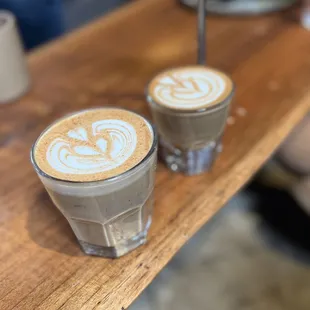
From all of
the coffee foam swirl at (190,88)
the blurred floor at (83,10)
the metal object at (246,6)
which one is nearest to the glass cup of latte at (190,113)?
the coffee foam swirl at (190,88)

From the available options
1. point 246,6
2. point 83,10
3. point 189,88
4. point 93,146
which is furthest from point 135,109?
point 83,10

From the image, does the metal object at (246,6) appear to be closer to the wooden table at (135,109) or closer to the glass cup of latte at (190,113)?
the wooden table at (135,109)

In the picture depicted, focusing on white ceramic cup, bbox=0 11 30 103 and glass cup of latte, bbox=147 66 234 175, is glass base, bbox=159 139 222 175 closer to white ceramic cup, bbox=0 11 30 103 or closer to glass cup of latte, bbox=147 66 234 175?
glass cup of latte, bbox=147 66 234 175

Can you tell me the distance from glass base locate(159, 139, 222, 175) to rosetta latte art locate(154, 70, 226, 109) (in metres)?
0.07

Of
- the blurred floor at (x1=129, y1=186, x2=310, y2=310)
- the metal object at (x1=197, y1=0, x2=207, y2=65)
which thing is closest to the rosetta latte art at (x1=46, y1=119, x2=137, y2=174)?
the metal object at (x1=197, y1=0, x2=207, y2=65)

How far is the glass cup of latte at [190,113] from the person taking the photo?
0.55 meters

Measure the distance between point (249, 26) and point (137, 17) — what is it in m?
0.25

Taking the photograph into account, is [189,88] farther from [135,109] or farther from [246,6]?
[246,6]

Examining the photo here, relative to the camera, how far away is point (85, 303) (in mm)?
448

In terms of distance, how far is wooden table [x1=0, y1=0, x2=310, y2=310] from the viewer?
476mm

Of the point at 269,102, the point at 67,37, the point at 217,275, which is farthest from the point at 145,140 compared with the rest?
the point at 217,275

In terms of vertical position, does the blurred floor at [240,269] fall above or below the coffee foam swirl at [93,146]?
below

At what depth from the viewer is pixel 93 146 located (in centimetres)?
47

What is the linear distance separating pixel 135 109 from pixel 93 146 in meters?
0.26
